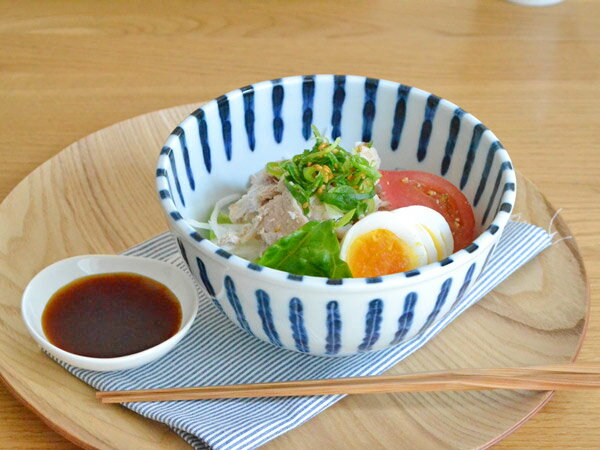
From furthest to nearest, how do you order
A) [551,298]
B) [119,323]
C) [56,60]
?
[56,60] → [551,298] → [119,323]

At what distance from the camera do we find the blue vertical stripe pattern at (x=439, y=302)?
1.13 metres

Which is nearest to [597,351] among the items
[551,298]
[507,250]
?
[551,298]

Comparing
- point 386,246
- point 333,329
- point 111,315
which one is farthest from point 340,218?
point 111,315

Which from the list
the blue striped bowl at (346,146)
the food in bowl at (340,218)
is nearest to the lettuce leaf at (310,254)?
the food in bowl at (340,218)

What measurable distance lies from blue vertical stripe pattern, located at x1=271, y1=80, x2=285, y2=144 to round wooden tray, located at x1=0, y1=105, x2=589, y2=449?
1.01ft

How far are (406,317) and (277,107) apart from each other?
0.61 m

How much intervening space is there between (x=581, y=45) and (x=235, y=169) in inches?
59.0

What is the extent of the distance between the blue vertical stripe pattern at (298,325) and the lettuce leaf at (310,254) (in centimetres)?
10

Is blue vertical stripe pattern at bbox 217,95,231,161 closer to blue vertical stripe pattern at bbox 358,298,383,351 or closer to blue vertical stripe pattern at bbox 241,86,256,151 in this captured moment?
blue vertical stripe pattern at bbox 241,86,256,151

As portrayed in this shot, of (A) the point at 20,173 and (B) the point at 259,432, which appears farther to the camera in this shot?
(A) the point at 20,173

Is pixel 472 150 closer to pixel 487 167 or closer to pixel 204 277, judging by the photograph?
pixel 487 167

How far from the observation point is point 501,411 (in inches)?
46.4

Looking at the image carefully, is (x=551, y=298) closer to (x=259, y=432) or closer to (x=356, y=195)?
(x=356, y=195)

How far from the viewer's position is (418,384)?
1161 mm
